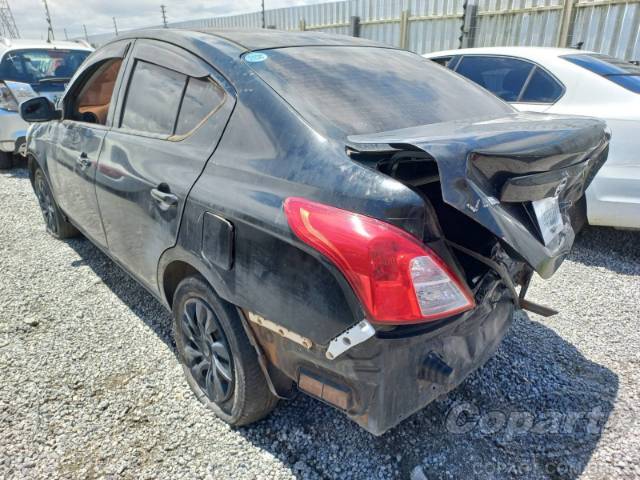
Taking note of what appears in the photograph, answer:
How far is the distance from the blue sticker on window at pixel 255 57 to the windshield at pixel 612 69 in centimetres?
326

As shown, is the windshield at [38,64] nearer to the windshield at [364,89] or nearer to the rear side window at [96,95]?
the rear side window at [96,95]

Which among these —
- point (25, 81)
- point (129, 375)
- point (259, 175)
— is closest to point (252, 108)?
point (259, 175)

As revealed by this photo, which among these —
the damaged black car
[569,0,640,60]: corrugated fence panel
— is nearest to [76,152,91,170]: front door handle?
the damaged black car

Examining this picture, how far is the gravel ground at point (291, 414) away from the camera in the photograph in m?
1.98

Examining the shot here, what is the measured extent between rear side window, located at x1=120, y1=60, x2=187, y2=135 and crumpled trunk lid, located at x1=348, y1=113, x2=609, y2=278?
1076mm

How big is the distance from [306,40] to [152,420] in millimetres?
2065

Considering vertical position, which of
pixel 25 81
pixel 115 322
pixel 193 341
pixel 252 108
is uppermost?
pixel 252 108

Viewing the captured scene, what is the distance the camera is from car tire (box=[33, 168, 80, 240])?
4.11 metres

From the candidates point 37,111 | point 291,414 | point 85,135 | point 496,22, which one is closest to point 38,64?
point 37,111

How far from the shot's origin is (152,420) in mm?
2223

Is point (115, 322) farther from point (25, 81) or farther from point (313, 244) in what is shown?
point (25, 81)

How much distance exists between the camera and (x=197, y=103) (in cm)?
212

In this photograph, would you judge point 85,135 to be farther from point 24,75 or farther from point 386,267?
point 24,75

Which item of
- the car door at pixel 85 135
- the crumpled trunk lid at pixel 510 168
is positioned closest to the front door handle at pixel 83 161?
the car door at pixel 85 135
